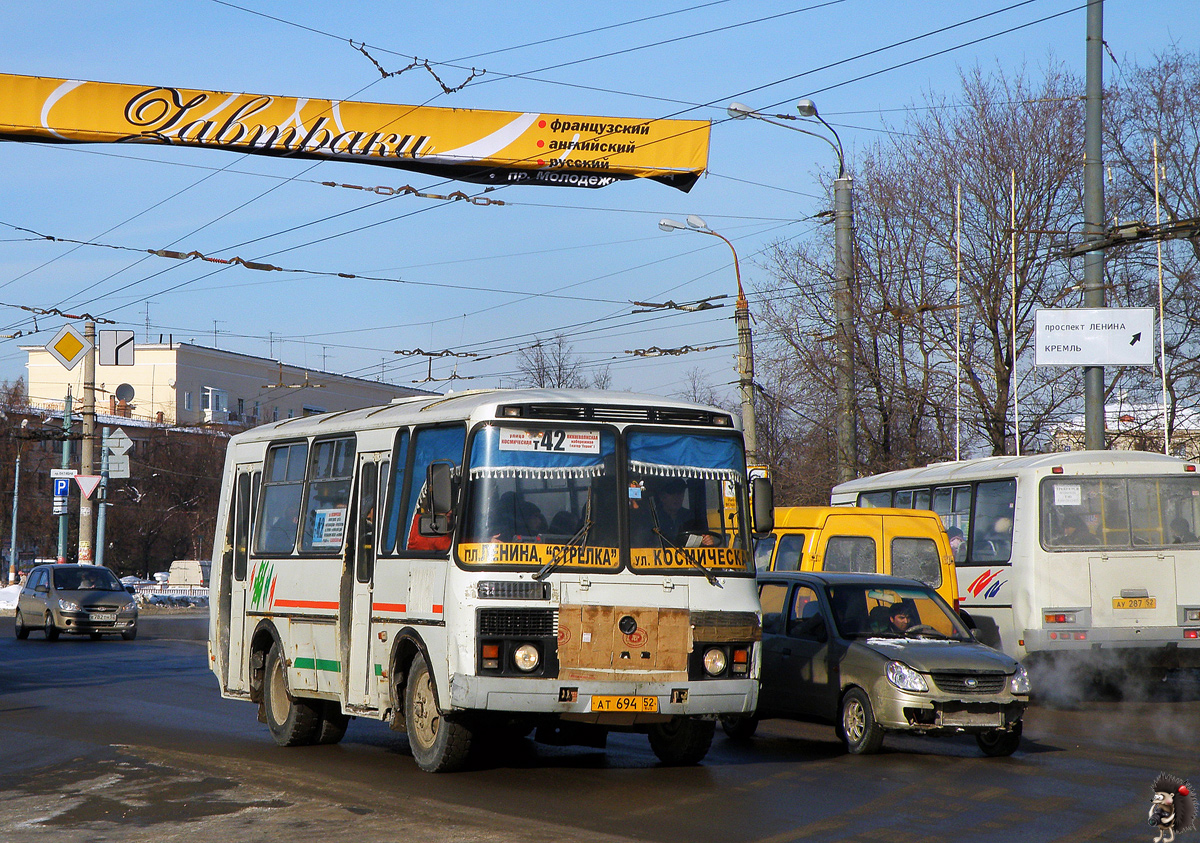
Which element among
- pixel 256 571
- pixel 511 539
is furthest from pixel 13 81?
pixel 511 539

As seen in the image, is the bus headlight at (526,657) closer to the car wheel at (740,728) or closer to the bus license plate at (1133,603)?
the car wheel at (740,728)

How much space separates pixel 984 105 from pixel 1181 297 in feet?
18.8

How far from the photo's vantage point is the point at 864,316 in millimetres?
30297

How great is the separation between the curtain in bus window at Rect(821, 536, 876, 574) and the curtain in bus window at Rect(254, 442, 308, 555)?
285 inches

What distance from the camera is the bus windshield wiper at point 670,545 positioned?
34.6 ft

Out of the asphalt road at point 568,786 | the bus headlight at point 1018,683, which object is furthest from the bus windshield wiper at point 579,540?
the bus headlight at point 1018,683

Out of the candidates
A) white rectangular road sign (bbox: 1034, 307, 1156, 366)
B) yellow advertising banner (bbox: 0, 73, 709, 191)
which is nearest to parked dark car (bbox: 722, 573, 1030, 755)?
white rectangular road sign (bbox: 1034, 307, 1156, 366)

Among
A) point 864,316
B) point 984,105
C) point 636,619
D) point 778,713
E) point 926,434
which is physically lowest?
point 778,713

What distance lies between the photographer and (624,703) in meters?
10.2

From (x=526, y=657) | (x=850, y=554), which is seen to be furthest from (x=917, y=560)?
(x=526, y=657)

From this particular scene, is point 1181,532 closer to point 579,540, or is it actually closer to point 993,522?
point 993,522

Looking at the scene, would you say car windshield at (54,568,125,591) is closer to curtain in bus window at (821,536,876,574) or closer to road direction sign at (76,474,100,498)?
road direction sign at (76,474,100,498)

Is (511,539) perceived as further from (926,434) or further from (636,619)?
(926,434)

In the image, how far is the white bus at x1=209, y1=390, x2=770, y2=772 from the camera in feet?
33.1
